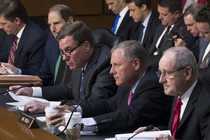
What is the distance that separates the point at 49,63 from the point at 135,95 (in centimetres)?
197

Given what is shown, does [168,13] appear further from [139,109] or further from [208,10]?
[139,109]

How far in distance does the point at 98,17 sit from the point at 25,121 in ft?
18.5

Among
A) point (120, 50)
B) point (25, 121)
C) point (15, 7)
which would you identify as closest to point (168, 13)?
point (15, 7)

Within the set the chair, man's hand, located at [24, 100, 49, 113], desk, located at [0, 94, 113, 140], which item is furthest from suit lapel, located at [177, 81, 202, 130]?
the chair

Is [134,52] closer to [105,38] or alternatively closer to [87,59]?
[87,59]

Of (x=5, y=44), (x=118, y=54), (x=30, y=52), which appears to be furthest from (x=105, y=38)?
(x=5, y=44)

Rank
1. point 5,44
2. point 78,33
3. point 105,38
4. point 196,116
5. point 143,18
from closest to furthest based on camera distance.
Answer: point 196,116 → point 78,33 → point 105,38 → point 5,44 → point 143,18

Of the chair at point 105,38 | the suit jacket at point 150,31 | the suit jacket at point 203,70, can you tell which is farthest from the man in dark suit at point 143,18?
the chair at point 105,38

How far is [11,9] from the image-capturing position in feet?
18.7

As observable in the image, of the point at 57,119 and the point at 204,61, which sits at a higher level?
the point at 57,119

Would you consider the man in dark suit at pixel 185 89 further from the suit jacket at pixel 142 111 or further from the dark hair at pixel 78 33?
the dark hair at pixel 78 33

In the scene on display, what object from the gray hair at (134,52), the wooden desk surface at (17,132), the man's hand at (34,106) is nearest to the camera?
the wooden desk surface at (17,132)

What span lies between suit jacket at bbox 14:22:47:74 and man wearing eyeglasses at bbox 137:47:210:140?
2.47 metres

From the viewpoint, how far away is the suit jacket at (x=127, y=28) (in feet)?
22.7
